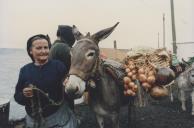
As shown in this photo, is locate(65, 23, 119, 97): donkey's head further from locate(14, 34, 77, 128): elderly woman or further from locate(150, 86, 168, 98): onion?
locate(150, 86, 168, 98): onion

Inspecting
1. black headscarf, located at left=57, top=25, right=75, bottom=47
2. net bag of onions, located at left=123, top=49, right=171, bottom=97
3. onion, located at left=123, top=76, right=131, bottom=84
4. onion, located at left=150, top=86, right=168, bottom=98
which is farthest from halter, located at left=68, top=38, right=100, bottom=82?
black headscarf, located at left=57, top=25, right=75, bottom=47

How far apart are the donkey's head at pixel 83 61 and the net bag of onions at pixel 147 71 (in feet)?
3.36

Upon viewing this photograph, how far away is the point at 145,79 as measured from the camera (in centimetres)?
645

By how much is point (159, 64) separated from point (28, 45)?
2.89 m

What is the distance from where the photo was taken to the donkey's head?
5.12 m

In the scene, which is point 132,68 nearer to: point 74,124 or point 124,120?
point 74,124

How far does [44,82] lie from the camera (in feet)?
15.1

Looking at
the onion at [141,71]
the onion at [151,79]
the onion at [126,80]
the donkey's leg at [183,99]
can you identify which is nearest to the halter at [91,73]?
the onion at [126,80]

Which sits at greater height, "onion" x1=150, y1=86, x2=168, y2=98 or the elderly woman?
the elderly woman

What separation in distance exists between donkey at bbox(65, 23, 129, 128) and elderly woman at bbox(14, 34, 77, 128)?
1.14ft

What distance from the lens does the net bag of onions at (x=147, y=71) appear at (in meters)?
6.47

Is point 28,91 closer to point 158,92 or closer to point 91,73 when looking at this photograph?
point 91,73

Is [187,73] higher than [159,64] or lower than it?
lower

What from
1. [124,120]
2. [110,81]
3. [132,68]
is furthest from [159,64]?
[124,120]
